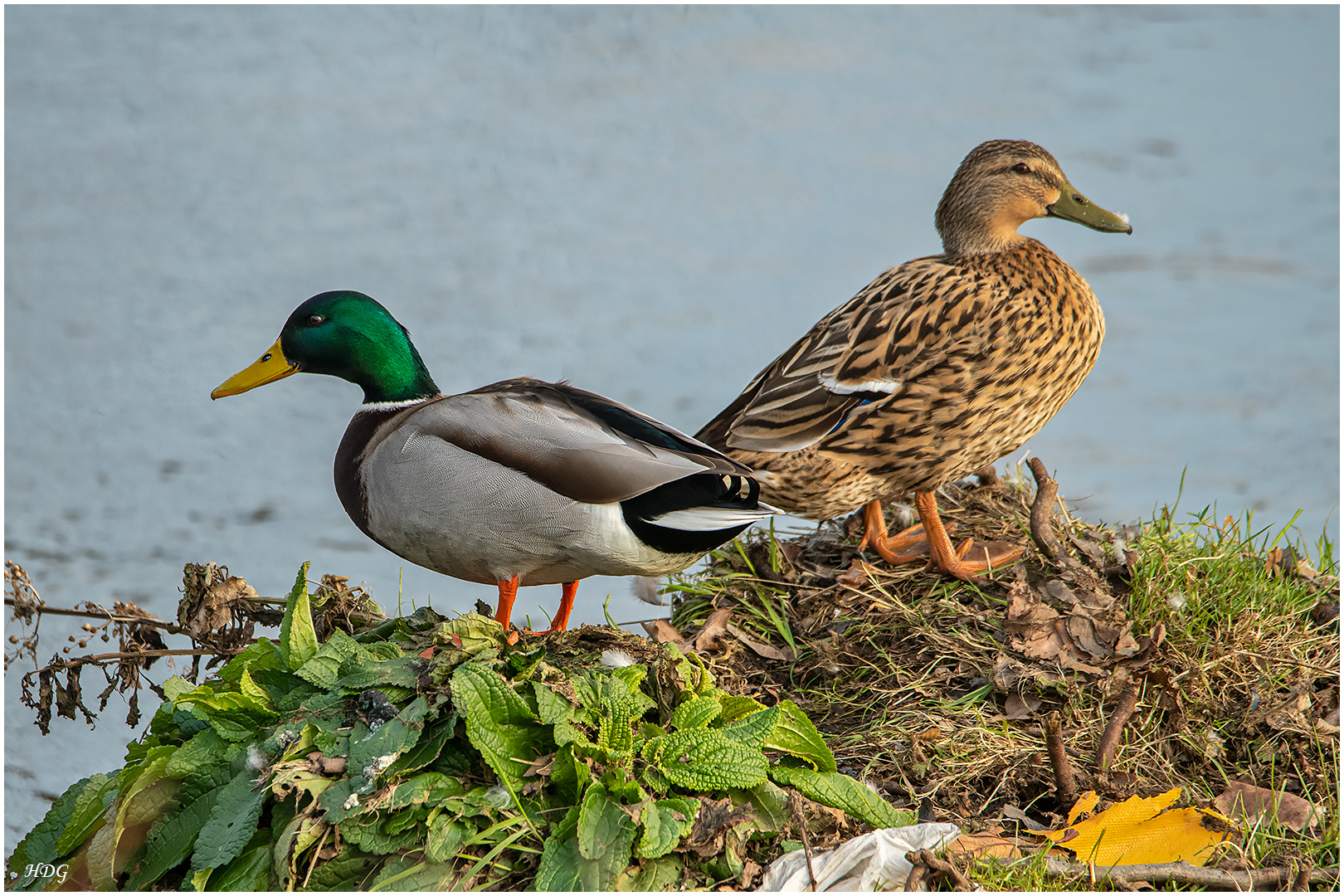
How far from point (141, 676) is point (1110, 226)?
3123 mm

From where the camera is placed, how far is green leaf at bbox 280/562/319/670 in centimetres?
268

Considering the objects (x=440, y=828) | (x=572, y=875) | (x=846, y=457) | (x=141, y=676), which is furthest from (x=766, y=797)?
(x=141, y=676)

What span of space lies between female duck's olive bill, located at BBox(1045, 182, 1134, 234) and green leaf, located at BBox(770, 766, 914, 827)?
2.08 metres

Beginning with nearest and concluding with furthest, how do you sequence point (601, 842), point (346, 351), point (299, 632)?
point (601, 842)
point (299, 632)
point (346, 351)

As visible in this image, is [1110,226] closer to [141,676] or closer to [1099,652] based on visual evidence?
[1099,652]

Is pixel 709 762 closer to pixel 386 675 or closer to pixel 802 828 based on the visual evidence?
pixel 802 828

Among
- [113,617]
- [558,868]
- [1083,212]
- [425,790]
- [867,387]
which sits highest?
[1083,212]

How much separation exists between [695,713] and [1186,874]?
3.40 feet

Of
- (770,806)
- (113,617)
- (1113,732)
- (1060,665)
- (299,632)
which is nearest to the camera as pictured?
(770,806)

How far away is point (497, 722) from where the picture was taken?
94.8 inches

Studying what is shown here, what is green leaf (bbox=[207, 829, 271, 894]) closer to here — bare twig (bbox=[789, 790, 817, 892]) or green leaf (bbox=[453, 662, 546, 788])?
green leaf (bbox=[453, 662, 546, 788])

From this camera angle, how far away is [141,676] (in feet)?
10.4

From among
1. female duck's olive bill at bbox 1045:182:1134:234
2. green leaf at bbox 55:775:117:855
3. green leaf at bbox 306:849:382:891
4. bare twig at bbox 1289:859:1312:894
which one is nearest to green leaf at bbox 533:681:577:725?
green leaf at bbox 306:849:382:891

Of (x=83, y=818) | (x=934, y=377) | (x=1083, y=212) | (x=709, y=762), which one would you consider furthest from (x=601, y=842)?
(x=1083, y=212)
